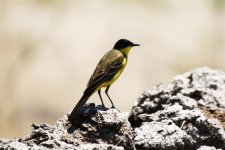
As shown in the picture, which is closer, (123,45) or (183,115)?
(183,115)

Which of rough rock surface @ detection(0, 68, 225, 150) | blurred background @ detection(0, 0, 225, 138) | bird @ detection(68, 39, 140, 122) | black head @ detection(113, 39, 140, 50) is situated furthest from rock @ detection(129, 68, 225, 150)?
blurred background @ detection(0, 0, 225, 138)

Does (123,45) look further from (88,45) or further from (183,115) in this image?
(88,45)

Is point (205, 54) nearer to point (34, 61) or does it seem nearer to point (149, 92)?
point (34, 61)

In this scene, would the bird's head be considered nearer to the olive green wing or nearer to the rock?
the olive green wing

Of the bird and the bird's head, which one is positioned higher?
the bird's head

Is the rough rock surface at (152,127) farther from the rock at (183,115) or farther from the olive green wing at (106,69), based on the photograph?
the olive green wing at (106,69)

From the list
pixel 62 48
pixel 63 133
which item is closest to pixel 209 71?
pixel 63 133

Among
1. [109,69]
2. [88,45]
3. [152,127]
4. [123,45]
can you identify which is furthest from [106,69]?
[88,45]
